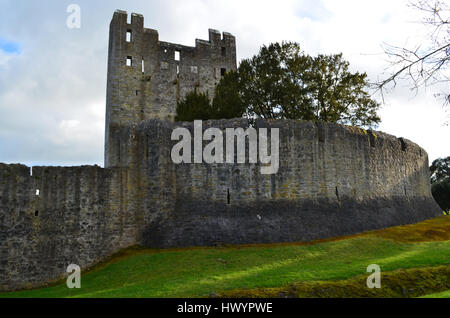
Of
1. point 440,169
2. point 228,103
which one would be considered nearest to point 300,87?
point 228,103

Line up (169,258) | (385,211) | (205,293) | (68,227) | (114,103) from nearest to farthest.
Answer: (205,293) < (169,258) < (68,227) < (385,211) < (114,103)

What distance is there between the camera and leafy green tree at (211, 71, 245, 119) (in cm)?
2755

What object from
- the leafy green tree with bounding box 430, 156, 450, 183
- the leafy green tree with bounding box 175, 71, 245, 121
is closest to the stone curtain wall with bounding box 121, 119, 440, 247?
the leafy green tree with bounding box 175, 71, 245, 121

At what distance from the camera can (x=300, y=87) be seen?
30.1 metres

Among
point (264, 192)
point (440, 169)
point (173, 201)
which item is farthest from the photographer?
point (440, 169)

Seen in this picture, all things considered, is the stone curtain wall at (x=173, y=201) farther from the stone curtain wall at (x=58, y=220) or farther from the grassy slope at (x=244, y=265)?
the grassy slope at (x=244, y=265)

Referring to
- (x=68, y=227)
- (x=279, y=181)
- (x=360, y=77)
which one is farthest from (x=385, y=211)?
(x=68, y=227)

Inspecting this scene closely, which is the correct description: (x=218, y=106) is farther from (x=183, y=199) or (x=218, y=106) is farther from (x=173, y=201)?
(x=173, y=201)

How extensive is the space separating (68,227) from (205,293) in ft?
29.4

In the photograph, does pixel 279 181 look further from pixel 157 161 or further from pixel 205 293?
pixel 205 293

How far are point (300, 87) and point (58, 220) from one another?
19.8 metres

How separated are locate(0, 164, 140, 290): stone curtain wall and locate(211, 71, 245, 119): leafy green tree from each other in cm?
986

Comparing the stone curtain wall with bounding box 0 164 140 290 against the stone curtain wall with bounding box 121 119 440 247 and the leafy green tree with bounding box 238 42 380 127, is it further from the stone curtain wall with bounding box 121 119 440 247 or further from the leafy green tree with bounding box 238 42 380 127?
the leafy green tree with bounding box 238 42 380 127

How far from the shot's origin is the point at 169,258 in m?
17.1
